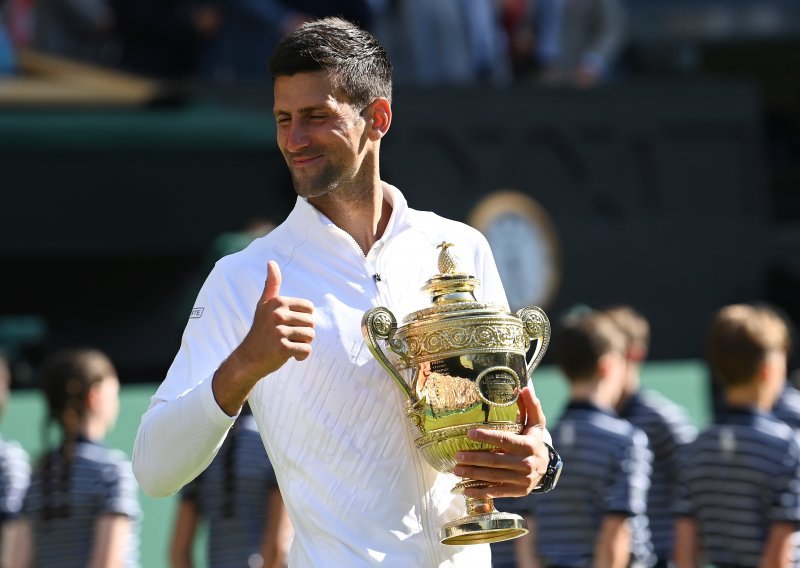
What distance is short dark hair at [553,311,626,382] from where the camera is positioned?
6105 millimetres

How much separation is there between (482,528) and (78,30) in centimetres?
796

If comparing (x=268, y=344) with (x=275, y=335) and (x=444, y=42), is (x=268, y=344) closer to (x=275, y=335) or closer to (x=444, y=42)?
(x=275, y=335)

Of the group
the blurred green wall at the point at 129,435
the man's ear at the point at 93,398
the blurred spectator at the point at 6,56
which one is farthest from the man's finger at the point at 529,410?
the blurred spectator at the point at 6,56

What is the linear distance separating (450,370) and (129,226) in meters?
7.43

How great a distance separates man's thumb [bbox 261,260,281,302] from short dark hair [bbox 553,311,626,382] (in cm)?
324

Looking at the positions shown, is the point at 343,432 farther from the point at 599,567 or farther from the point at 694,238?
the point at 694,238

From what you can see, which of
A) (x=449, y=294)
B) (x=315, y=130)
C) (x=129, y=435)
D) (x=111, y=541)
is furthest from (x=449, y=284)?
(x=129, y=435)

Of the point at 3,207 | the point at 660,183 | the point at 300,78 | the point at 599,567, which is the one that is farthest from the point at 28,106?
the point at 300,78

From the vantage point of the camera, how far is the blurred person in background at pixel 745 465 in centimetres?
534

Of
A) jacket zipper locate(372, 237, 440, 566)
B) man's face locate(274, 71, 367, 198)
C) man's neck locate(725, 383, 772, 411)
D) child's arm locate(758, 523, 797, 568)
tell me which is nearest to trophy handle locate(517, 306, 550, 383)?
jacket zipper locate(372, 237, 440, 566)

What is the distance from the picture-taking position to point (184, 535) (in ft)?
21.3

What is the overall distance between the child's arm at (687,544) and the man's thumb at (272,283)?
3.13 meters

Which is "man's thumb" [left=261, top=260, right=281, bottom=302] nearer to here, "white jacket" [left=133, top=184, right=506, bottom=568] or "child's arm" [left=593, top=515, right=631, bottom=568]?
"white jacket" [left=133, top=184, right=506, bottom=568]


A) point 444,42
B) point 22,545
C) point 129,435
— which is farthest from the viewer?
point 444,42
